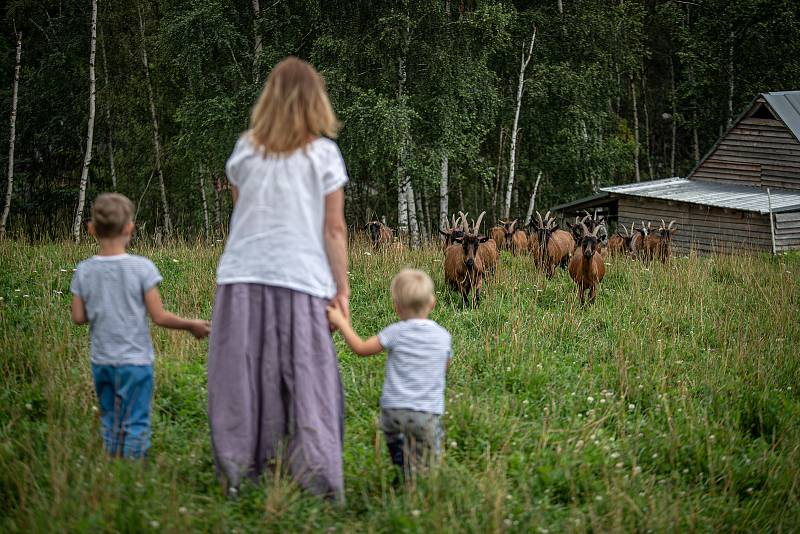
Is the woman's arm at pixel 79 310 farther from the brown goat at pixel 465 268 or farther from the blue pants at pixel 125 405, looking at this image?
the brown goat at pixel 465 268

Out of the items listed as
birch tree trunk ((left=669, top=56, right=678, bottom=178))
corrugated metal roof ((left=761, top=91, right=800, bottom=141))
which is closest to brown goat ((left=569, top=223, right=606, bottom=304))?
corrugated metal roof ((left=761, top=91, right=800, bottom=141))

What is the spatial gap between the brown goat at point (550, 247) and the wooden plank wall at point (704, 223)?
32.1 ft

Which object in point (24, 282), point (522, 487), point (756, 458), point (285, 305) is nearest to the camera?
point (285, 305)

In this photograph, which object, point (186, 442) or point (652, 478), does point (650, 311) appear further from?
point (186, 442)

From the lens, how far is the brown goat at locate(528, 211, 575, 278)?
1394 cm

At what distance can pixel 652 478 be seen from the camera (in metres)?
5.18

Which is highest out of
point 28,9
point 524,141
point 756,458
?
point 28,9

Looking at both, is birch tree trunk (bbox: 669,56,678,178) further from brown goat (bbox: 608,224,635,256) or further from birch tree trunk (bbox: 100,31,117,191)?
birch tree trunk (bbox: 100,31,117,191)

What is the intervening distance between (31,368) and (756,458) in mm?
5646

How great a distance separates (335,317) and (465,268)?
Result: 6.79 meters

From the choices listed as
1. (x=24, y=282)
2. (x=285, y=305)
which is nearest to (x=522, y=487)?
(x=285, y=305)

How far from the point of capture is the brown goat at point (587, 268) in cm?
1141

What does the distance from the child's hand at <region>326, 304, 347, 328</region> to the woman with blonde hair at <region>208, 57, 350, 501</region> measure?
86mm

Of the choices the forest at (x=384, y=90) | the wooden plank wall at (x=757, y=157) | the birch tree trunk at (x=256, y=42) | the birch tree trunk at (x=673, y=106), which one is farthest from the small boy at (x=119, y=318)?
the birch tree trunk at (x=673, y=106)
